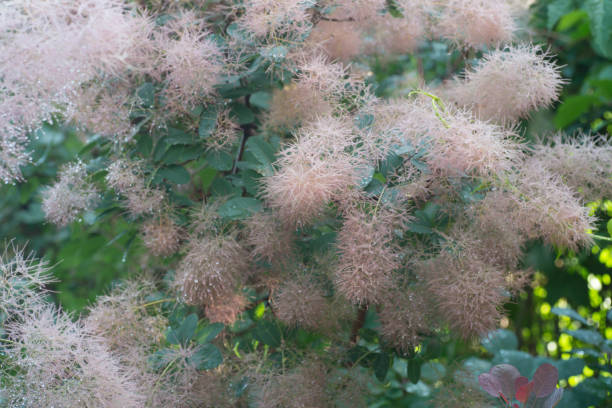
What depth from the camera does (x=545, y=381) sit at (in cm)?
91

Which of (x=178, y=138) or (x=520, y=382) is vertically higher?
(x=178, y=138)

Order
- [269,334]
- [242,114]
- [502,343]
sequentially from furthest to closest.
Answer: [502,343] < [242,114] < [269,334]

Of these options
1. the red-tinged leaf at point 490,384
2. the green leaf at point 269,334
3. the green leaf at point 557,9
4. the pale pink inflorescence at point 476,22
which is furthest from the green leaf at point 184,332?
the green leaf at point 557,9

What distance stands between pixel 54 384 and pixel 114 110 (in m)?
0.56

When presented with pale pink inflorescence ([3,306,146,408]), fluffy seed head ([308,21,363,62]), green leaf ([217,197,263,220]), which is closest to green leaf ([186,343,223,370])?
pale pink inflorescence ([3,306,146,408])

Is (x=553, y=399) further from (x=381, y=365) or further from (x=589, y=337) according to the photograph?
(x=589, y=337)

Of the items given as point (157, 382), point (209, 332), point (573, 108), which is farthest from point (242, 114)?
point (573, 108)

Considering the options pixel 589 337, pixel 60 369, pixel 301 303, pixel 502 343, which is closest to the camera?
pixel 60 369

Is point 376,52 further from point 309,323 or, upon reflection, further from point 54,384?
point 54,384

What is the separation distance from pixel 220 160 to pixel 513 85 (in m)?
0.61

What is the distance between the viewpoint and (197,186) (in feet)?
4.49

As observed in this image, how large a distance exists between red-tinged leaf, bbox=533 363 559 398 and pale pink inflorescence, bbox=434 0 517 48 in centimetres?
67

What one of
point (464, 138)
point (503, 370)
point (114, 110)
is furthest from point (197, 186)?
point (503, 370)

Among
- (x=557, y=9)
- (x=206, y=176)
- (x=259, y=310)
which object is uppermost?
(x=557, y=9)
